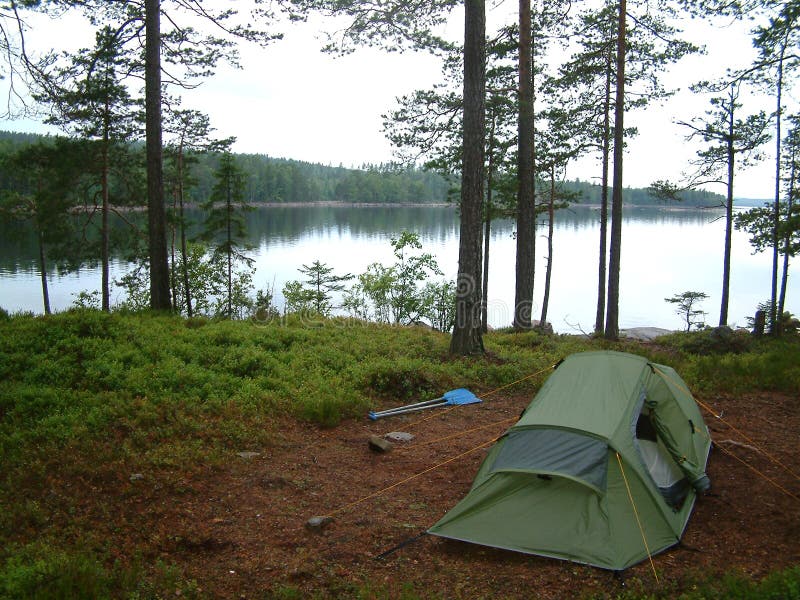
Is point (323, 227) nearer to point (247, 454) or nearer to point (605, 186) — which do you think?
point (605, 186)

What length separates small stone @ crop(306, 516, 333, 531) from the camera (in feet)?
15.8

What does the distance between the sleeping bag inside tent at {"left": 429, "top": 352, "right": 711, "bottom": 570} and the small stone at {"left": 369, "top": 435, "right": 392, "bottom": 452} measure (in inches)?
66.6

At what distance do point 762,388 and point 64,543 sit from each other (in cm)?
981

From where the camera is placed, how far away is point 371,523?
4953mm

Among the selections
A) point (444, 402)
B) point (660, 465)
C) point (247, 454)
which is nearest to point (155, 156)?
point (247, 454)

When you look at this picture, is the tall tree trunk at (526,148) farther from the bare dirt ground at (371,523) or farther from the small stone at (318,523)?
the small stone at (318,523)

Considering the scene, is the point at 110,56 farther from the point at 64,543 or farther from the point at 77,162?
the point at 64,543

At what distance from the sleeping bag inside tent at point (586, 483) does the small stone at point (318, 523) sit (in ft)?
3.21

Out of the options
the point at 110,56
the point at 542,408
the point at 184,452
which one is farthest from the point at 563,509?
the point at 110,56

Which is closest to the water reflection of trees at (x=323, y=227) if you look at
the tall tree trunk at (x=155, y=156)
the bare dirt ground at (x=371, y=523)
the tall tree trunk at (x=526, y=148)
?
the tall tree trunk at (x=155, y=156)

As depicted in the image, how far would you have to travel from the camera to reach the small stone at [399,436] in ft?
22.8

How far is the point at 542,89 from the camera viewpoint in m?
15.0

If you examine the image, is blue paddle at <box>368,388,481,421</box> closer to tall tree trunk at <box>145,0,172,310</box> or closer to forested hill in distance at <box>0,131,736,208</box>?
tall tree trunk at <box>145,0,172,310</box>

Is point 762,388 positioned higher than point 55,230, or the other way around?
point 55,230
